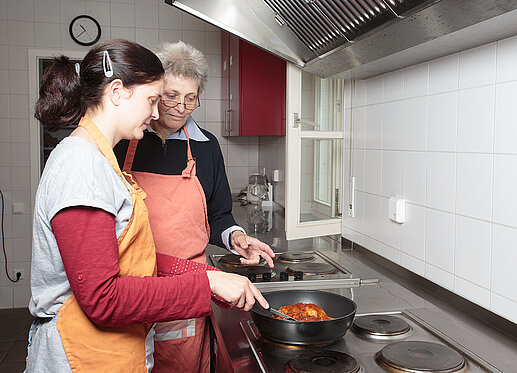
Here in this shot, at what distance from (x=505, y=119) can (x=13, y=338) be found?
137 inches

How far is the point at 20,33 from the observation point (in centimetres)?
395

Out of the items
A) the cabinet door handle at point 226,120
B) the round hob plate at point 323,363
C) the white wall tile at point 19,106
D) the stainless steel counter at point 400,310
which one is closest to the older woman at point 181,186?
the stainless steel counter at point 400,310

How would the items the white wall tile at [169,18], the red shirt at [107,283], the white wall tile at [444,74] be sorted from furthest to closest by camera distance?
the white wall tile at [169,18] → the white wall tile at [444,74] → the red shirt at [107,283]

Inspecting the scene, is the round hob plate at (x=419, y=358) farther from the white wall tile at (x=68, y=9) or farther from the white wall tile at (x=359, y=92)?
the white wall tile at (x=68, y=9)

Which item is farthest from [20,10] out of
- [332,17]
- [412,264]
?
[412,264]

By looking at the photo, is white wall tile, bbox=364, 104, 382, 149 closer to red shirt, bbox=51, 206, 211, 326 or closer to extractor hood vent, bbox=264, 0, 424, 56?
extractor hood vent, bbox=264, 0, 424, 56

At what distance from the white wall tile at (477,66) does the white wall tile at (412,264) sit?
0.59m

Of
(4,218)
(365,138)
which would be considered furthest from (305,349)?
(4,218)

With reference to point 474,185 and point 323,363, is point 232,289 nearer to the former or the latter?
point 323,363

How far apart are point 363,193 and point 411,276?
484 mm

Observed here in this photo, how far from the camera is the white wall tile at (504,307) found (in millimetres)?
1265

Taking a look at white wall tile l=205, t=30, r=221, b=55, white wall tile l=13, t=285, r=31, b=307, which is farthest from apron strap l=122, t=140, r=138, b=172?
white wall tile l=13, t=285, r=31, b=307

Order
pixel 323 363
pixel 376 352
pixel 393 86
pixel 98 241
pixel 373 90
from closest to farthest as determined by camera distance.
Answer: pixel 98 241, pixel 323 363, pixel 376 352, pixel 393 86, pixel 373 90

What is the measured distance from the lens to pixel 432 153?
1618mm
